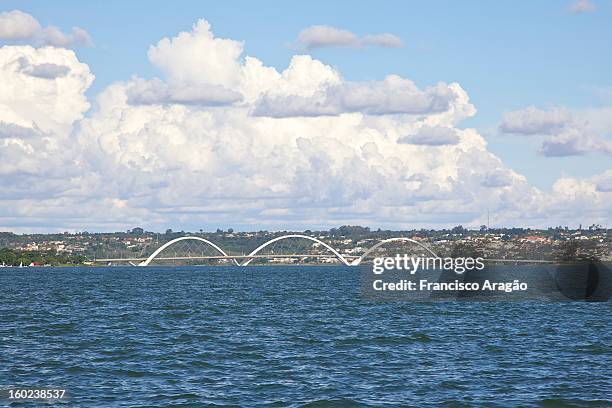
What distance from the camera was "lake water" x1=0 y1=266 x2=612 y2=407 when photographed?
34719mm

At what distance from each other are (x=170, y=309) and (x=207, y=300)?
56.0 feet

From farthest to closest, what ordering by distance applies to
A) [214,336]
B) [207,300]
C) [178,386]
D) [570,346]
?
1. [207,300]
2. [214,336]
3. [570,346]
4. [178,386]

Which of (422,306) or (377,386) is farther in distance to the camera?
(422,306)

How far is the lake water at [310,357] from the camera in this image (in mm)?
34719

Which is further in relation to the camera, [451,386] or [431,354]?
[431,354]

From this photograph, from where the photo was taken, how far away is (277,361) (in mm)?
43406

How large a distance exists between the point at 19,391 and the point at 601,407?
2035 cm

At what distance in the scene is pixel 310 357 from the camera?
4500 cm

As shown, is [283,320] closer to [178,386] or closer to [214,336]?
[214,336]

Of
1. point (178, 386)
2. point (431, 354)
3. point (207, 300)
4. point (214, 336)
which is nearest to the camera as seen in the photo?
point (178, 386)

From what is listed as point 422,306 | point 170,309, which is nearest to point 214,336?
point 170,309

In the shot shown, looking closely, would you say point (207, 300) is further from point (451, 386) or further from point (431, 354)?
point (451, 386)

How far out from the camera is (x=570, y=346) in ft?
166

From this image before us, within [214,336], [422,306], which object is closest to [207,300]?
[422,306]
